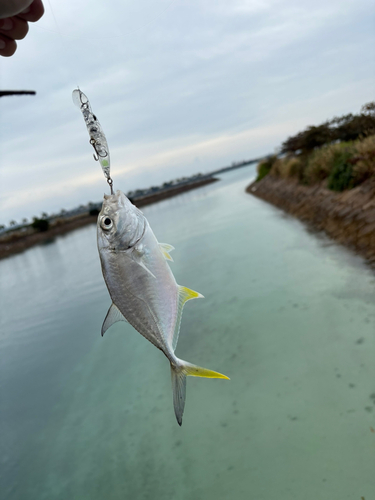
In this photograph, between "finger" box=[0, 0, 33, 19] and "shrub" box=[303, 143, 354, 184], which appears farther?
"shrub" box=[303, 143, 354, 184]

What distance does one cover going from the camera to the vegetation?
7.93 metres

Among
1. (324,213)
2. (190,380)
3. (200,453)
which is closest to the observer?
(200,453)

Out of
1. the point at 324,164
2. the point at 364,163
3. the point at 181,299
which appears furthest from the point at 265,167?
the point at 181,299

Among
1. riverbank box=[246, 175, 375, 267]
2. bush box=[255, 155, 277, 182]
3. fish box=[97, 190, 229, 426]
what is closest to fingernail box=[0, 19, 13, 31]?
fish box=[97, 190, 229, 426]

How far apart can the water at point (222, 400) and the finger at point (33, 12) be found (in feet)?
9.91

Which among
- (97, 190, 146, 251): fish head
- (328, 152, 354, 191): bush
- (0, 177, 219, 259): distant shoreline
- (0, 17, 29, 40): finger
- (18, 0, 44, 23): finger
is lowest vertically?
(0, 177, 219, 259): distant shoreline

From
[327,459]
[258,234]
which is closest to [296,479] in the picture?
[327,459]

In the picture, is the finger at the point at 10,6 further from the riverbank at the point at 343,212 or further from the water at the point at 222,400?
the riverbank at the point at 343,212

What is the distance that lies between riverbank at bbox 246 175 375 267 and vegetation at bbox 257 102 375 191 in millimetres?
328

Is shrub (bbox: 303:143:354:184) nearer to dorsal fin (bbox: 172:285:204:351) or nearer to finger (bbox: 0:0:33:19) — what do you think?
dorsal fin (bbox: 172:285:204:351)

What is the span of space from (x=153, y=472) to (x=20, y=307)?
770 centimetres

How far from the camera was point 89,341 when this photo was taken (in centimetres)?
578

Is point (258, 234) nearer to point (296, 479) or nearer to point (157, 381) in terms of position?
point (157, 381)

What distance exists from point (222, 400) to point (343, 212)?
5.89 meters
